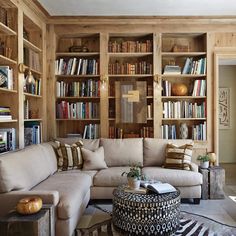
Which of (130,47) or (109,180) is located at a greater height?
(130,47)

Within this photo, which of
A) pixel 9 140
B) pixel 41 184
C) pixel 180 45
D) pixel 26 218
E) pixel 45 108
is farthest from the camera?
pixel 180 45

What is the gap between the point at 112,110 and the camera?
512 centimetres

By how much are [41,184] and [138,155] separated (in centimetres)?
171

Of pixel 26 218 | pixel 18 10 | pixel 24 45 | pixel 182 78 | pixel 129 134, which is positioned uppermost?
pixel 18 10

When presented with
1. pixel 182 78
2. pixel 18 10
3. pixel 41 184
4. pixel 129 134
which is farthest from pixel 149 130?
pixel 18 10

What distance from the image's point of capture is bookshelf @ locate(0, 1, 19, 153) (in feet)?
11.6

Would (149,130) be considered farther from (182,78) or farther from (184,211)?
(184,211)

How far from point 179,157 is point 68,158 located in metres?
1.65

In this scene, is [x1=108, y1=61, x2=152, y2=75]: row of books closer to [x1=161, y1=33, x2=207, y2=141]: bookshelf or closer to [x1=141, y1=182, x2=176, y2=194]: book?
[x1=161, y1=33, x2=207, y2=141]: bookshelf

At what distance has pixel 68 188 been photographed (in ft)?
9.93

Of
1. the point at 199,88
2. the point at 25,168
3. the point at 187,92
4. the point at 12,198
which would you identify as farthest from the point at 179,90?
the point at 12,198

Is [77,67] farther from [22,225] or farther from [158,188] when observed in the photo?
[22,225]

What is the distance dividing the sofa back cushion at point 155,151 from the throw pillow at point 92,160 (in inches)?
27.9

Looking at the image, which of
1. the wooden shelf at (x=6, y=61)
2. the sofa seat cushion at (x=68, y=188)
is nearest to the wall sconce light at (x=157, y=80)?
the sofa seat cushion at (x=68, y=188)
